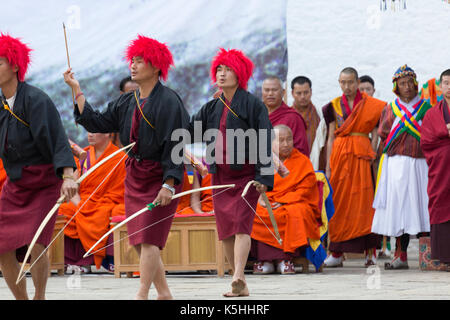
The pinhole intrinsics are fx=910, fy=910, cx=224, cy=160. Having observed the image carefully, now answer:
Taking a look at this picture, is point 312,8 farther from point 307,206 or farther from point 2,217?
point 2,217

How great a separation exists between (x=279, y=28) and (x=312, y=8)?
0.51m

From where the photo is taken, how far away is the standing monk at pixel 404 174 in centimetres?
790

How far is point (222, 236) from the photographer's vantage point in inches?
219

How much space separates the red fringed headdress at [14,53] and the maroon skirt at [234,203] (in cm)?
140

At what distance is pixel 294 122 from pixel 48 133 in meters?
3.96

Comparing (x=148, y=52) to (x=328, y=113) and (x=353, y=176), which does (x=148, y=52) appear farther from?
(x=328, y=113)

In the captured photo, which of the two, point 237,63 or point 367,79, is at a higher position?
point 367,79

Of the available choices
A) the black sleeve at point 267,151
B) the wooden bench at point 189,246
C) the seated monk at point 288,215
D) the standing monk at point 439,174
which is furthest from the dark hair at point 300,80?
the black sleeve at point 267,151

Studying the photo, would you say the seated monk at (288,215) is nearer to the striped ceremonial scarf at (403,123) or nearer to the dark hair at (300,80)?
the striped ceremonial scarf at (403,123)

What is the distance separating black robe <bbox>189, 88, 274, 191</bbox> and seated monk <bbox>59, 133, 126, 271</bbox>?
2.54 meters

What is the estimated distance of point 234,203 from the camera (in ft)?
18.1

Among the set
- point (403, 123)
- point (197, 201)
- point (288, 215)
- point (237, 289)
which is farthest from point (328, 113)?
point (237, 289)

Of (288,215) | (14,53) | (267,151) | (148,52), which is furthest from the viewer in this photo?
(288,215)
